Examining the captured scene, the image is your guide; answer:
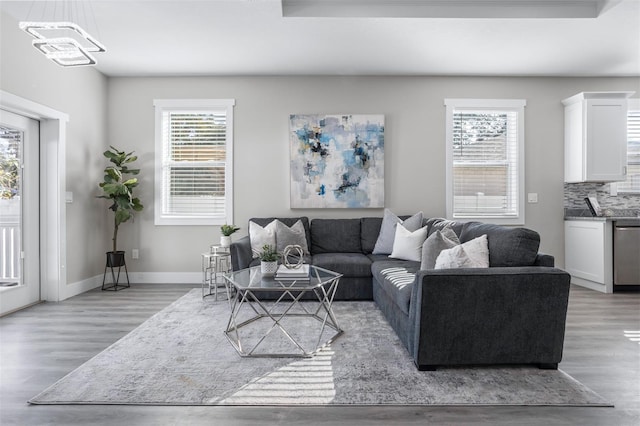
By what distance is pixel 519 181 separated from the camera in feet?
16.8

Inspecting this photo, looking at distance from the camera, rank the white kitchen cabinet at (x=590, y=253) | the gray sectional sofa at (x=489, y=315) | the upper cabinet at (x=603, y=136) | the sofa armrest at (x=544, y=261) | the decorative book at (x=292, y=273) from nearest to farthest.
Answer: the gray sectional sofa at (x=489, y=315)
the sofa armrest at (x=544, y=261)
the decorative book at (x=292, y=273)
the white kitchen cabinet at (x=590, y=253)
the upper cabinet at (x=603, y=136)

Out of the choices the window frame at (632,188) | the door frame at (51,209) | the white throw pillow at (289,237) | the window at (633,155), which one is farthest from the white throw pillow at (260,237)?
the window at (633,155)

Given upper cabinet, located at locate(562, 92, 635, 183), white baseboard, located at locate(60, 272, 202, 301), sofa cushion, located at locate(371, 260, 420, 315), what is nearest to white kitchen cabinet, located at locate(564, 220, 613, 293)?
upper cabinet, located at locate(562, 92, 635, 183)

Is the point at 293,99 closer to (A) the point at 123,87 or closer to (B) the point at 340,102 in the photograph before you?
(B) the point at 340,102

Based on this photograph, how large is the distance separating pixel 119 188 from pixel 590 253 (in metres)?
5.92

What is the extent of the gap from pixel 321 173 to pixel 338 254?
1178 mm

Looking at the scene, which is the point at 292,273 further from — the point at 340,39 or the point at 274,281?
the point at 340,39

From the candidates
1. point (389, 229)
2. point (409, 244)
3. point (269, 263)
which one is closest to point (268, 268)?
point (269, 263)

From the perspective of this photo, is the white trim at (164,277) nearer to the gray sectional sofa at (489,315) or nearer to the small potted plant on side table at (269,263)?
the small potted plant on side table at (269,263)

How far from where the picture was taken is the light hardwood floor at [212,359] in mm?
1825

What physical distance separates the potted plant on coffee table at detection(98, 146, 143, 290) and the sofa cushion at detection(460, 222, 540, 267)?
418 cm

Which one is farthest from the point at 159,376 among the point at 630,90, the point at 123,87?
the point at 630,90

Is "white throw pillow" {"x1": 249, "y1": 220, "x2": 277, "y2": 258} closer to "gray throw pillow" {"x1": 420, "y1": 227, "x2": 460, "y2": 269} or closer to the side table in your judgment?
the side table

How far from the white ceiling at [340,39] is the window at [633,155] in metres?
0.49
